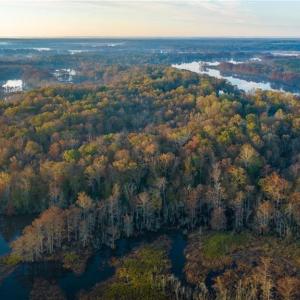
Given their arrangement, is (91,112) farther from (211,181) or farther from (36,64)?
(36,64)

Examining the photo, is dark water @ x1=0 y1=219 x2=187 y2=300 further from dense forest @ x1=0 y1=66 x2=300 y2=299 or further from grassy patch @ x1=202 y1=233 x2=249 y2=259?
grassy patch @ x1=202 y1=233 x2=249 y2=259

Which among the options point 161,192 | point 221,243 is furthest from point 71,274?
point 161,192

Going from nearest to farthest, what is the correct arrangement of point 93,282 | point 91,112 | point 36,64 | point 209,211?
point 93,282 < point 209,211 < point 91,112 < point 36,64

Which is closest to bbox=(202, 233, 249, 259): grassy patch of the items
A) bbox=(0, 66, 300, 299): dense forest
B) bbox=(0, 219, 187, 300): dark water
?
bbox=(0, 66, 300, 299): dense forest

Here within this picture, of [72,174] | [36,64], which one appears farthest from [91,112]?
[36,64]

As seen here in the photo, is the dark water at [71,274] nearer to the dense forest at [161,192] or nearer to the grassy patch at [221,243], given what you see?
the dense forest at [161,192]

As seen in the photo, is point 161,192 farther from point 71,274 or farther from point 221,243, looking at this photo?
point 71,274
